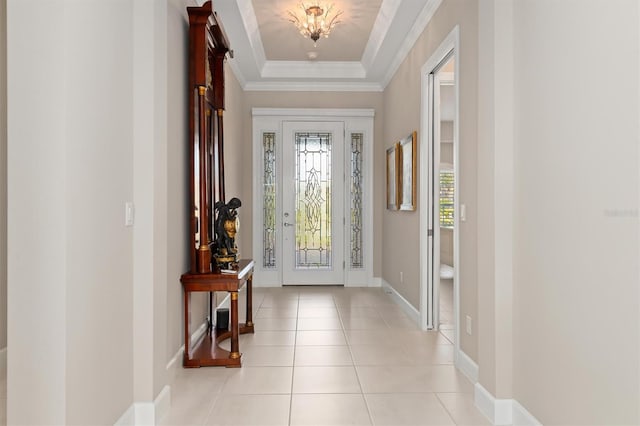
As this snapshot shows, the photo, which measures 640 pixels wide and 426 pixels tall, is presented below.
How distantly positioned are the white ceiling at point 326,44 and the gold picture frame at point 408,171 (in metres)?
0.99

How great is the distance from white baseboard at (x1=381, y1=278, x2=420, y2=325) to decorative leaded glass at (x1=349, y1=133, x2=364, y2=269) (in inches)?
23.9

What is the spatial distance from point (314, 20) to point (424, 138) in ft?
5.22

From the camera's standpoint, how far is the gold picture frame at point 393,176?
539 centimetres

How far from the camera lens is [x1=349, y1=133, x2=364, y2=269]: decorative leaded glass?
6703mm

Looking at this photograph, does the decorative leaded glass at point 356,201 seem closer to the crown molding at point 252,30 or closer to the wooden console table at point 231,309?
the crown molding at point 252,30

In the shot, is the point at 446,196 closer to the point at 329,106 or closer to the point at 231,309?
the point at 329,106

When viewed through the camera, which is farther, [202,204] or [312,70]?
[312,70]
